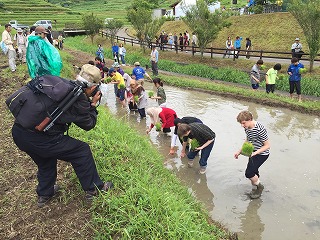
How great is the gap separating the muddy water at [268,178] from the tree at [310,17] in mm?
6541

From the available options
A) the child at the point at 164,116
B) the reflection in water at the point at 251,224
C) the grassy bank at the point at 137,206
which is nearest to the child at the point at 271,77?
the child at the point at 164,116

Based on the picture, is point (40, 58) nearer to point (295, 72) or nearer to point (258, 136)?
point (258, 136)

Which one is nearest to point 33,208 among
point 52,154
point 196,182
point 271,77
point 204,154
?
point 52,154

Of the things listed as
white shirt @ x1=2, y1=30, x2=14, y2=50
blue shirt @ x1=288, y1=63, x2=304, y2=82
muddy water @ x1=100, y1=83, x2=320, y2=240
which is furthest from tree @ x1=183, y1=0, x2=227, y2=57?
white shirt @ x1=2, y1=30, x2=14, y2=50

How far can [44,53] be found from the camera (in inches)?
152

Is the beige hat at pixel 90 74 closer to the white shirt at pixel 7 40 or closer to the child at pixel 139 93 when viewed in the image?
the child at pixel 139 93

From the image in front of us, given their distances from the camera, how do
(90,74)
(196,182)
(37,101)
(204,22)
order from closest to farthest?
1. (37,101)
2. (90,74)
3. (196,182)
4. (204,22)

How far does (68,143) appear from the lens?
326cm

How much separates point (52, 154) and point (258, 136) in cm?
340

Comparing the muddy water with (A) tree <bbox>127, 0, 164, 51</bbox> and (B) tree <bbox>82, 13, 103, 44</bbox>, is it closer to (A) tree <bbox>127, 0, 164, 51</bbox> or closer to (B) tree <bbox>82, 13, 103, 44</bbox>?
(A) tree <bbox>127, 0, 164, 51</bbox>

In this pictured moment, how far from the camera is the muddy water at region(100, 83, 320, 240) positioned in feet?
15.7

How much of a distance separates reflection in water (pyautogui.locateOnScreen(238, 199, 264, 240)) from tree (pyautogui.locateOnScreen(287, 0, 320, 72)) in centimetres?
Result: 1186

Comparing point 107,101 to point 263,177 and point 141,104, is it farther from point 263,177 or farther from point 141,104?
point 263,177

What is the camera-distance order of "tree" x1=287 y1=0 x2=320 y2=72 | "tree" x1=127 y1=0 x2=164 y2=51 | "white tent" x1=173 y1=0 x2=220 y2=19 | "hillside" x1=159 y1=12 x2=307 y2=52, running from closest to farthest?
"tree" x1=287 y1=0 x2=320 y2=72, "hillside" x1=159 y1=12 x2=307 y2=52, "white tent" x1=173 y1=0 x2=220 y2=19, "tree" x1=127 y1=0 x2=164 y2=51
